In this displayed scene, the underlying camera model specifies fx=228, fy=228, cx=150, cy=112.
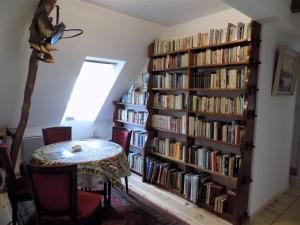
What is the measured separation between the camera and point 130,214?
2.68m

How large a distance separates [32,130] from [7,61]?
1.42 meters

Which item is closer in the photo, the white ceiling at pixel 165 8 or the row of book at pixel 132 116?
the white ceiling at pixel 165 8

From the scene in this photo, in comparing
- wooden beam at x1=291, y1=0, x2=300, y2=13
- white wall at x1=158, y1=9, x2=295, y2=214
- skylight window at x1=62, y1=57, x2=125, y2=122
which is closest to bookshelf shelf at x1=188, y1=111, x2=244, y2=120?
white wall at x1=158, y1=9, x2=295, y2=214

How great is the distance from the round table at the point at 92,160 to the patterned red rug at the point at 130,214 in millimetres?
463

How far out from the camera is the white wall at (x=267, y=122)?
8.50 feet

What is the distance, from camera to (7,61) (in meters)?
2.76

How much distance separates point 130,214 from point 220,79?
6.28 feet

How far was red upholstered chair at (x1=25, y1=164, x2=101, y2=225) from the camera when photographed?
1.65m

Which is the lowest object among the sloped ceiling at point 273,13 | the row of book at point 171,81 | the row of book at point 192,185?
the row of book at point 192,185

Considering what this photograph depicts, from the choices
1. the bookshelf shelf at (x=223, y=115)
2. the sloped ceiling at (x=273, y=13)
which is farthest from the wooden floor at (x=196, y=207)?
the sloped ceiling at (x=273, y=13)

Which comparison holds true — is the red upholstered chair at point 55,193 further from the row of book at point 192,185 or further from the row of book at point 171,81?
the row of book at point 171,81

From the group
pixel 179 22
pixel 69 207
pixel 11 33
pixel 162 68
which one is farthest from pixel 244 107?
pixel 11 33

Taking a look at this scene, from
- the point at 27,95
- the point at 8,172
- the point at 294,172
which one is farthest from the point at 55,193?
the point at 294,172

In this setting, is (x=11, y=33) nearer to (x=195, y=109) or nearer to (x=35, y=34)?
(x=35, y=34)
